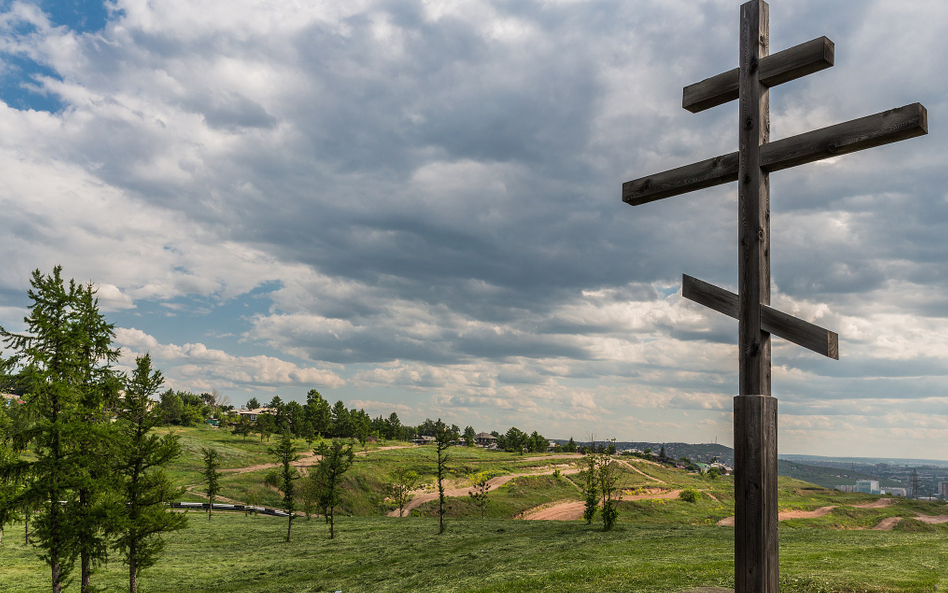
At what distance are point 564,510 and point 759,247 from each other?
240ft

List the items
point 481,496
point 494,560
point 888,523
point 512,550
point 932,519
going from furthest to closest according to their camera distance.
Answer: point 932,519
point 481,496
point 888,523
point 512,550
point 494,560

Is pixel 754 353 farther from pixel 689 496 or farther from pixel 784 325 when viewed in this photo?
pixel 689 496

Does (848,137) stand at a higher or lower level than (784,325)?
higher

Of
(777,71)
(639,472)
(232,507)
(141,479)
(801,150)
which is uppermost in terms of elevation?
(777,71)

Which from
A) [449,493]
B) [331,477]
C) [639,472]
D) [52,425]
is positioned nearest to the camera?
[52,425]

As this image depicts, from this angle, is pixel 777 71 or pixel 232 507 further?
pixel 232 507

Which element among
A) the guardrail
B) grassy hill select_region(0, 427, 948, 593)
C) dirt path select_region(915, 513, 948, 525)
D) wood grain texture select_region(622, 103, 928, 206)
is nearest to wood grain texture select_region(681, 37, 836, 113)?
wood grain texture select_region(622, 103, 928, 206)

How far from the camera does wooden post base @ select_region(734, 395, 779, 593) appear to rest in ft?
16.5

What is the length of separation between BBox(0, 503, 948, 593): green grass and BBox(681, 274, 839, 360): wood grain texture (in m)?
8.75

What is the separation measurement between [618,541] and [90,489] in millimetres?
28479

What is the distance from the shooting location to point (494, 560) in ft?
90.6

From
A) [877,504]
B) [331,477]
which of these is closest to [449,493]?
[331,477]

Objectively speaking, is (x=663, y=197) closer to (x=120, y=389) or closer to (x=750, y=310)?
(x=750, y=310)

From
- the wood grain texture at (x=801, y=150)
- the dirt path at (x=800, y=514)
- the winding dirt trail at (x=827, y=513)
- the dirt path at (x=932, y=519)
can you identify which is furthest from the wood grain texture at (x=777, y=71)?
the dirt path at (x=932, y=519)
